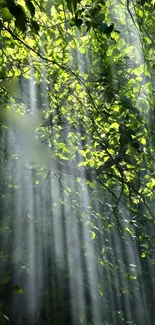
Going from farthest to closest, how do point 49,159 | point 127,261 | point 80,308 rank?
point 127,261 < point 49,159 < point 80,308

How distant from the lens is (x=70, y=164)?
286 cm

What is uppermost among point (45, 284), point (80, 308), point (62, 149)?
point (62, 149)

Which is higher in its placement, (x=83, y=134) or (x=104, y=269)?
(x=83, y=134)

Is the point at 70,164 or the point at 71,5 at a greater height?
the point at 70,164

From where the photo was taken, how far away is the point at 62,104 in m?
2.78

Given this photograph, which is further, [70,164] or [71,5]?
[70,164]

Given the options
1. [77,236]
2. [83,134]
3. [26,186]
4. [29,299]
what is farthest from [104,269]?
[83,134]

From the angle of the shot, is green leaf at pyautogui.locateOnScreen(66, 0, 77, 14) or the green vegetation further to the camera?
the green vegetation

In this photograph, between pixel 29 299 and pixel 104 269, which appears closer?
pixel 29 299

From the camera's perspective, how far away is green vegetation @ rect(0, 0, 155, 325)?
7.16 ft

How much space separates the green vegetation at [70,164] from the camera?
2.18 m

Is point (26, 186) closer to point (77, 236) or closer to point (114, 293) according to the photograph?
point (77, 236)

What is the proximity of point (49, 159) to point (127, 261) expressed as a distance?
1702 mm

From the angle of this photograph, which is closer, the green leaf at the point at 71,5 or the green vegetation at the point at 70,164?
the green leaf at the point at 71,5
